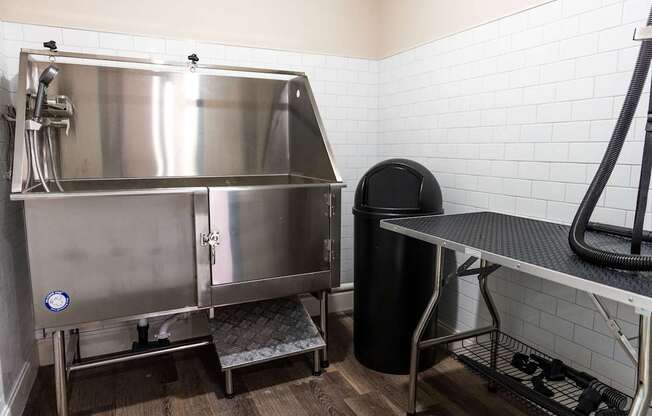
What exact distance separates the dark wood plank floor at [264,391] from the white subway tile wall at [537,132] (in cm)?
45

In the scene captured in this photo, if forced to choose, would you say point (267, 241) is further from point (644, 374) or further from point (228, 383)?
point (644, 374)

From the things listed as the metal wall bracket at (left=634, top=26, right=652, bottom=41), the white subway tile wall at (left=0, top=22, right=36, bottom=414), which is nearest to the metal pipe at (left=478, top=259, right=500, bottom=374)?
the metal wall bracket at (left=634, top=26, right=652, bottom=41)

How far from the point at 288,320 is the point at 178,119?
4.59 ft

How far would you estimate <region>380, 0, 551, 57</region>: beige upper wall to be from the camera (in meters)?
2.39

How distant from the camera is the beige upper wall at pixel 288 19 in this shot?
246cm

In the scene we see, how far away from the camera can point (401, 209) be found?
2395mm

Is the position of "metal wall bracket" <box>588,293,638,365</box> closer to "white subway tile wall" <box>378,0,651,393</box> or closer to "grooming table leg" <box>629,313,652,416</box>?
"grooming table leg" <box>629,313,652,416</box>

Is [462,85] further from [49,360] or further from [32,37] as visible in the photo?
[49,360]

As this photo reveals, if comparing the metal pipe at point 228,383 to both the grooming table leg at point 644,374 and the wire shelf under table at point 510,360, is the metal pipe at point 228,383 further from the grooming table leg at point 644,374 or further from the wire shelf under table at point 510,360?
the grooming table leg at point 644,374

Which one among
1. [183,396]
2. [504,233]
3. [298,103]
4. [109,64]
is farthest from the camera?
[298,103]

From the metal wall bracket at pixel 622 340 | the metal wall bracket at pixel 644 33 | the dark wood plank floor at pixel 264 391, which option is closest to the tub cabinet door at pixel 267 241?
the dark wood plank floor at pixel 264 391

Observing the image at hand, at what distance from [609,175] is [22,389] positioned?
9.03 ft

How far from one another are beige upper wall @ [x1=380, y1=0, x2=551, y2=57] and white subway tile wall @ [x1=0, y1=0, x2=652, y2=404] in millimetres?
59

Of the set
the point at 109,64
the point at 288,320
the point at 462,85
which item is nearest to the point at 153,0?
the point at 109,64
